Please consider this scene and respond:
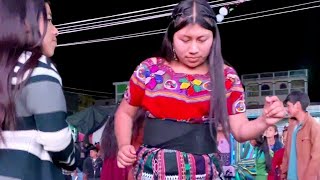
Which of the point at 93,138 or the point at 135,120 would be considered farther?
the point at 93,138

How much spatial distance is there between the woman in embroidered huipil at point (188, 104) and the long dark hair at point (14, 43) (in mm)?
470

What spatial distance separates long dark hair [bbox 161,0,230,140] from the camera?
6.76 feet

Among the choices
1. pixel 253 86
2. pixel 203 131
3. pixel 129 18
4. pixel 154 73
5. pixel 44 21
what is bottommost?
pixel 203 131

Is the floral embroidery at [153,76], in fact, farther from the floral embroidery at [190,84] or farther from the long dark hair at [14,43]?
the long dark hair at [14,43]

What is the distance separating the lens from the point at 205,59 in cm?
216

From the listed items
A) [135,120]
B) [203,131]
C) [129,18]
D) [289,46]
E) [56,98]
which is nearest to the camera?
[56,98]

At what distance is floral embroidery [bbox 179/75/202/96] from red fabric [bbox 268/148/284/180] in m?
3.74

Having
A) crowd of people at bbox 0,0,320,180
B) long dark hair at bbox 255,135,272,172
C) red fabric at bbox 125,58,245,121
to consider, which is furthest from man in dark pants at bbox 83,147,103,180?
red fabric at bbox 125,58,245,121

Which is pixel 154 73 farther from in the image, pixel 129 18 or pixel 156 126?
pixel 129 18

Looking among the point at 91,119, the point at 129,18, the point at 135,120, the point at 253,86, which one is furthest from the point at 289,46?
the point at 135,120

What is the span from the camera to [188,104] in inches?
80.8

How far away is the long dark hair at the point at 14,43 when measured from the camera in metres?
1.84

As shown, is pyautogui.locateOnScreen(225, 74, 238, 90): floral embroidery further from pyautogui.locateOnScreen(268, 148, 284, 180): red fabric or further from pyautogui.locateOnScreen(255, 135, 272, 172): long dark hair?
pyautogui.locateOnScreen(255, 135, 272, 172): long dark hair

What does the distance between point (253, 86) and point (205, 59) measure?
10625 mm
